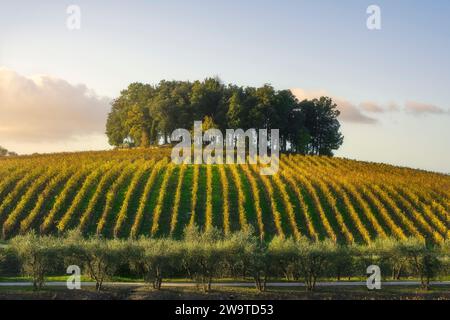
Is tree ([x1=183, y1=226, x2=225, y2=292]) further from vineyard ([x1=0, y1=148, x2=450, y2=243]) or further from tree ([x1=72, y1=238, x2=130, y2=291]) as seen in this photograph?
vineyard ([x1=0, y1=148, x2=450, y2=243])

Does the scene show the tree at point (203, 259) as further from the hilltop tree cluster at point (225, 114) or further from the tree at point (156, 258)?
the hilltop tree cluster at point (225, 114)

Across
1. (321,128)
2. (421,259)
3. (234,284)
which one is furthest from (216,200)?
(321,128)

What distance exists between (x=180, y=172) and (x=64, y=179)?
51.2 ft

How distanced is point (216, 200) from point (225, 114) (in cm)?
4462

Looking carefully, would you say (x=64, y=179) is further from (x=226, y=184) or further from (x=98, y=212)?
(x=226, y=184)

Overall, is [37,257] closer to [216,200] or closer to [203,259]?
[203,259]

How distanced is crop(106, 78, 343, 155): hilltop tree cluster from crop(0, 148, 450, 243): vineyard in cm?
2621

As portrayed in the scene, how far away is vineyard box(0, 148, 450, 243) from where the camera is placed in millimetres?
59375

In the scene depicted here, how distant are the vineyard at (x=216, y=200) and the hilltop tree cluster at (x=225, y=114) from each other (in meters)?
26.2

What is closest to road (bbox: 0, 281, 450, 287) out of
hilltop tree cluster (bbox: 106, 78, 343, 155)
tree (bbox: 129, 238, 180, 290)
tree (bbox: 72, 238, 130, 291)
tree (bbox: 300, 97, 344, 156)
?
tree (bbox: 72, 238, 130, 291)

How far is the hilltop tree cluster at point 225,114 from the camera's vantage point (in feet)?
357

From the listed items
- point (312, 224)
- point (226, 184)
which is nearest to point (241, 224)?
point (312, 224)
